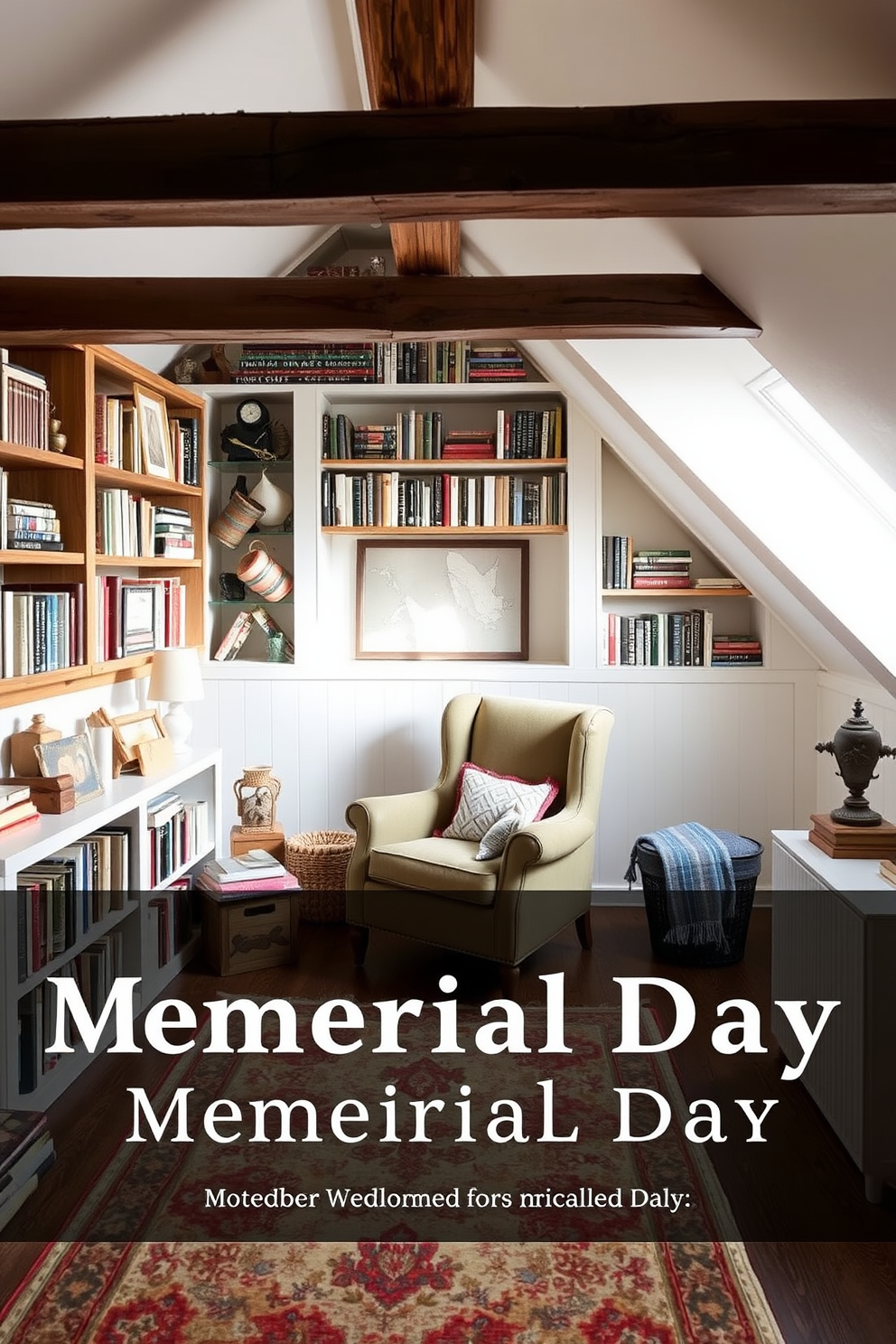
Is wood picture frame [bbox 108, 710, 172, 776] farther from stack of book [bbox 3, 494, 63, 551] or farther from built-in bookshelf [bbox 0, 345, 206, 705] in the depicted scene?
stack of book [bbox 3, 494, 63, 551]

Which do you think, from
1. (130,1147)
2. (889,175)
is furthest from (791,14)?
(130,1147)

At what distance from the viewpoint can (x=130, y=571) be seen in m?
4.40

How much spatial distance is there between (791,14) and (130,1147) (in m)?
2.76

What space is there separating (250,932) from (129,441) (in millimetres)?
1863

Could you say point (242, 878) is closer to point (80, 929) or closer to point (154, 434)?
point (80, 929)

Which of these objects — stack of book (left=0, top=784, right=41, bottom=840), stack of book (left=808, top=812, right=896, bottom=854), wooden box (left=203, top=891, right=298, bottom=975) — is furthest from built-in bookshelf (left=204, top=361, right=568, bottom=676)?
stack of book (left=808, top=812, right=896, bottom=854)

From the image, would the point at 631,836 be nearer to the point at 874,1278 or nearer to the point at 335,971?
the point at 335,971

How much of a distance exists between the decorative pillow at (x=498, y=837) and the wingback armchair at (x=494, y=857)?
26mm

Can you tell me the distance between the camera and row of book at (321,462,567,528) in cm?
455

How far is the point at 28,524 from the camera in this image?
315 centimetres

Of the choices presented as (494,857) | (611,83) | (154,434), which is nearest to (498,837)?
(494,857)

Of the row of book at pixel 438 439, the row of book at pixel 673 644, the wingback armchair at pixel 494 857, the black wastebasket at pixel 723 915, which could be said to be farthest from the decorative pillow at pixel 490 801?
the row of book at pixel 438 439

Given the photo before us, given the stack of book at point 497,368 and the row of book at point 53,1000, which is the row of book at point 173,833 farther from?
the stack of book at point 497,368

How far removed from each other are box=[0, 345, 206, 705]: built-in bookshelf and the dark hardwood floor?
120cm
